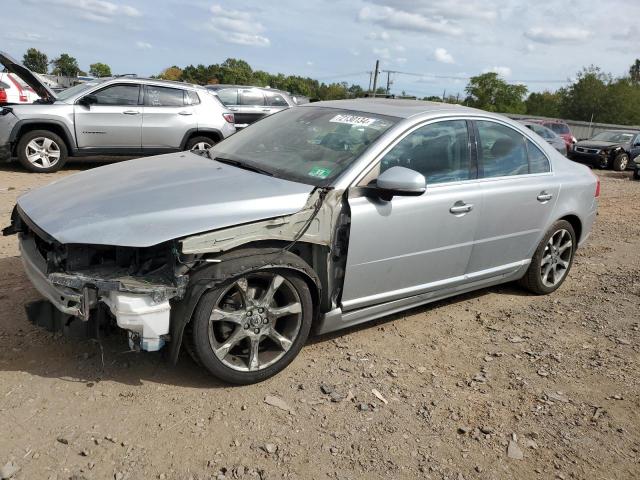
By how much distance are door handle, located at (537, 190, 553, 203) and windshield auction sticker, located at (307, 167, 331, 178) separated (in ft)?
6.79

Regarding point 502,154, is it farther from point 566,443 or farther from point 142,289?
point 142,289

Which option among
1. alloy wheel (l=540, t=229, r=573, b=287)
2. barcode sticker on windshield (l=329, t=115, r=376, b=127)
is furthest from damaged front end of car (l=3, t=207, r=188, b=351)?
alloy wheel (l=540, t=229, r=573, b=287)

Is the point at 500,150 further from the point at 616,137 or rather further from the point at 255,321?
the point at 616,137

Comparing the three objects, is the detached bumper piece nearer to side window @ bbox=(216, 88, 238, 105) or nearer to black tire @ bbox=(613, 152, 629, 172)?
side window @ bbox=(216, 88, 238, 105)

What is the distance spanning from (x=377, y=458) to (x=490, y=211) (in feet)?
7.11

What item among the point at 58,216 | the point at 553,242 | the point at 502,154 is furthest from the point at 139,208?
the point at 553,242

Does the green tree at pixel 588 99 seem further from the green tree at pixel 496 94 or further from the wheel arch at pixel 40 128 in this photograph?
the wheel arch at pixel 40 128

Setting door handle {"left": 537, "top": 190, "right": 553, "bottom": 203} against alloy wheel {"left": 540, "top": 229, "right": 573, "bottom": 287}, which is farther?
alloy wheel {"left": 540, "top": 229, "right": 573, "bottom": 287}

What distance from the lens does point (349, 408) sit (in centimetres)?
311

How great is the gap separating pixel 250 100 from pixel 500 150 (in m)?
10.6

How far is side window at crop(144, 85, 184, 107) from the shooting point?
32.9ft

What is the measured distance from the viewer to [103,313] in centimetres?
290

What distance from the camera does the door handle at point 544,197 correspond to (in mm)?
4562

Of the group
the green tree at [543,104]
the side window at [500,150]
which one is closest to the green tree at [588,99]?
the green tree at [543,104]
